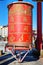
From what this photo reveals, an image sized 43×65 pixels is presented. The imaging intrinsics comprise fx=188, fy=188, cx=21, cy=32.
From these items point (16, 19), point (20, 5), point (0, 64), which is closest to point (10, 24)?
point (16, 19)

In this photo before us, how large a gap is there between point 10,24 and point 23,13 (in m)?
0.94

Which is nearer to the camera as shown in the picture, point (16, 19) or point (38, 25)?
point (16, 19)

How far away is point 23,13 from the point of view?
10.1 meters

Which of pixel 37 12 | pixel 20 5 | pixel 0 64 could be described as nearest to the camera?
pixel 20 5

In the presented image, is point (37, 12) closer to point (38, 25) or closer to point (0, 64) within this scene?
point (38, 25)

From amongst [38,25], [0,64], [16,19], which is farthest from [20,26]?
[38,25]

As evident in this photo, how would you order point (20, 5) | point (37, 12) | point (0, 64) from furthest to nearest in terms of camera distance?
point (37, 12)
point (0, 64)
point (20, 5)

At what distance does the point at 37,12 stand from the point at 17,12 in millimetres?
4484

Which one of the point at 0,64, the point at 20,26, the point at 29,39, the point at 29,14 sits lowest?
the point at 0,64

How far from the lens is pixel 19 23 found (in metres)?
10.0

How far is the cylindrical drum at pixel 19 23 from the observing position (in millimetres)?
10023

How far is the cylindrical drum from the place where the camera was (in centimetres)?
1002

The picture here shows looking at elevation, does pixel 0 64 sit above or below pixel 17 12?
below

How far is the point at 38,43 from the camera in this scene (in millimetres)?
14406
